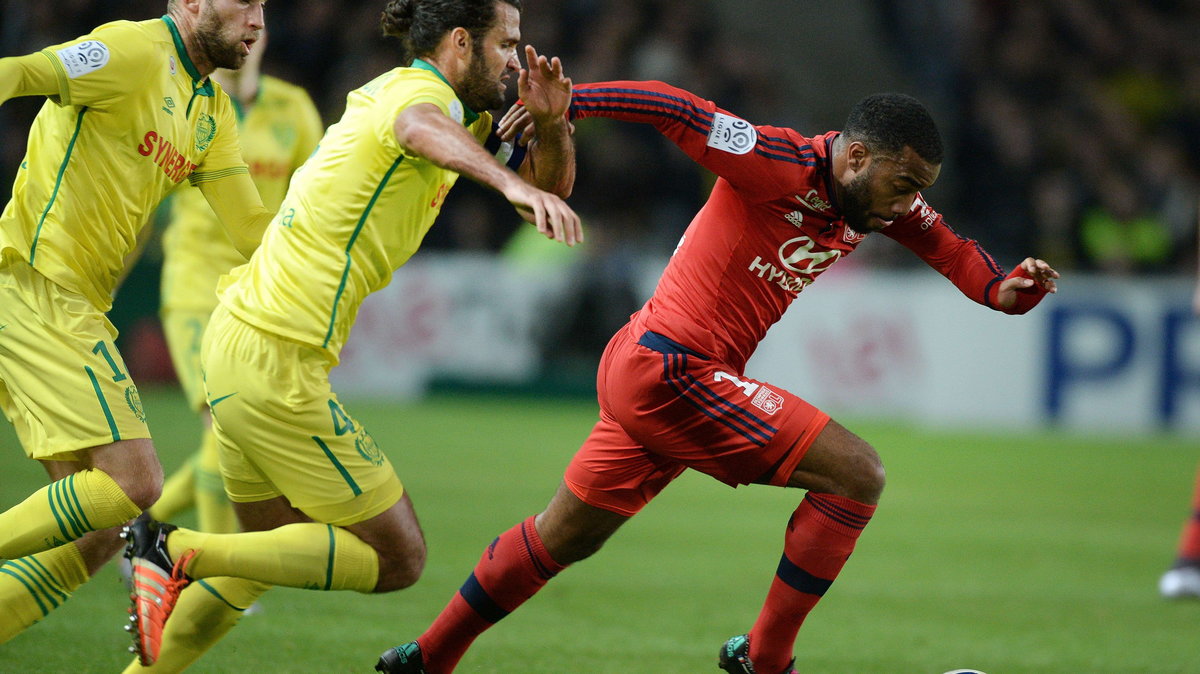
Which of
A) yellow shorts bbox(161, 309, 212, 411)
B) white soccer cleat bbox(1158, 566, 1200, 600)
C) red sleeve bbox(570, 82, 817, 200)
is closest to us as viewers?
red sleeve bbox(570, 82, 817, 200)

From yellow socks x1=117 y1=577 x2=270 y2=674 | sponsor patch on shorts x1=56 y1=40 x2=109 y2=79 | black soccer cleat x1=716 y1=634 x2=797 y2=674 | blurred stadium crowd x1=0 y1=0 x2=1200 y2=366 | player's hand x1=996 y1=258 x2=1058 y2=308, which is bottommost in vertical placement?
yellow socks x1=117 y1=577 x2=270 y2=674

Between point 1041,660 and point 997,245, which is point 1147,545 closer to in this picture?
point 1041,660

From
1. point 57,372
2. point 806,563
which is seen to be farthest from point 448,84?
point 806,563

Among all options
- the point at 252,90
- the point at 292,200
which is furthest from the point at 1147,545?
the point at 292,200

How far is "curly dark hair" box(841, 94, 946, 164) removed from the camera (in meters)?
4.36

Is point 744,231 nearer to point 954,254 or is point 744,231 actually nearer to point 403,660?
point 954,254

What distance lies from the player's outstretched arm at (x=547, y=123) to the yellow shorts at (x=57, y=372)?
1.48m

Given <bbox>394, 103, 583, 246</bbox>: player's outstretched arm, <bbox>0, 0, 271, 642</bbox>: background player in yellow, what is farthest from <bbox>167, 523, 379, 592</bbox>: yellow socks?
<bbox>394, 103, 583, 246</bbox>: player's outstretched arm

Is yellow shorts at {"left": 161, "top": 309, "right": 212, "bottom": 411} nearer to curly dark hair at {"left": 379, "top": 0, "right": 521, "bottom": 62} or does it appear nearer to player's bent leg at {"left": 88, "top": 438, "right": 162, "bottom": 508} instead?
player's bent leg at {"left": 88, "top": 438, "right": 162, "bottom": 508}

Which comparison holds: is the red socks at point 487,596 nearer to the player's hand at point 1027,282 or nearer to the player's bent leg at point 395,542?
the player's bent leg at point 395,542

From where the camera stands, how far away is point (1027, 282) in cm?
475

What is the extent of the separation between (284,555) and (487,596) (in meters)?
0.89

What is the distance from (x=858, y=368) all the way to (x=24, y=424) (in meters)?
11.1

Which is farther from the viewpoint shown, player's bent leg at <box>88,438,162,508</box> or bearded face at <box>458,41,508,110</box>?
player's bent leg at <box>88,438,162,508</box>
